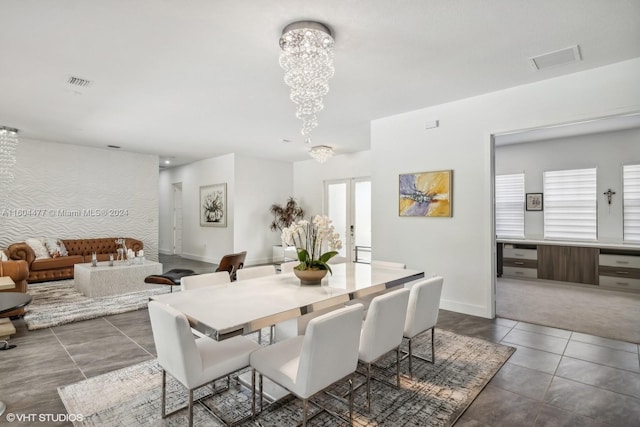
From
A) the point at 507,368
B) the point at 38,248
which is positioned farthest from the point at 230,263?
the point at 38,248

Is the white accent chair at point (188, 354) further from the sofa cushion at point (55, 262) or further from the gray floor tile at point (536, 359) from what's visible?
the sofa cushion at point (55, 262)

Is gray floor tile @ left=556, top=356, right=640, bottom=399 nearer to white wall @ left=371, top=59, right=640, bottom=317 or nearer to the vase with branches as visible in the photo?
white wall @ left=371, top=59, right=640, bottom=317

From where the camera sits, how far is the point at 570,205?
20.6ft

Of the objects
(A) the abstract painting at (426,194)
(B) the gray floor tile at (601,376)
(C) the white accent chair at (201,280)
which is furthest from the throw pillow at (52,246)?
(B) the gray floor tile at (601,376)

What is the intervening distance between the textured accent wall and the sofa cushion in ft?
3.26

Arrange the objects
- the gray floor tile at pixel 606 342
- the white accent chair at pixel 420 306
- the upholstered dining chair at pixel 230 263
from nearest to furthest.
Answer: the white accent chair at pixel 420 306
the gray floor tile at pixel 606 342
the upholstered dining chair at pixel 230 263

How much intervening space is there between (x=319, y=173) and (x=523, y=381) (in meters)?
6.96

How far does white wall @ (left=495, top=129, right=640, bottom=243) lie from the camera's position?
5.78m

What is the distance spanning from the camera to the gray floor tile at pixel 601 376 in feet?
8.23

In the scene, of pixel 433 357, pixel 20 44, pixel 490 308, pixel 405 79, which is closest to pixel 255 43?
pixel 405 79

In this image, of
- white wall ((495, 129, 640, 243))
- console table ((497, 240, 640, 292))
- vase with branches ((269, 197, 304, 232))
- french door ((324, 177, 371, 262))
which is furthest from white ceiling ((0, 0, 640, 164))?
vase with branches ((269, 197, 304, 232))

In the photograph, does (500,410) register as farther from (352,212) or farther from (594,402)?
(352,212)

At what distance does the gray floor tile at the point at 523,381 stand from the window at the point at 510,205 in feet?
16.1

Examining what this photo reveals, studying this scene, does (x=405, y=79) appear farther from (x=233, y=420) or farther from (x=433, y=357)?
(x=233, y=420)
